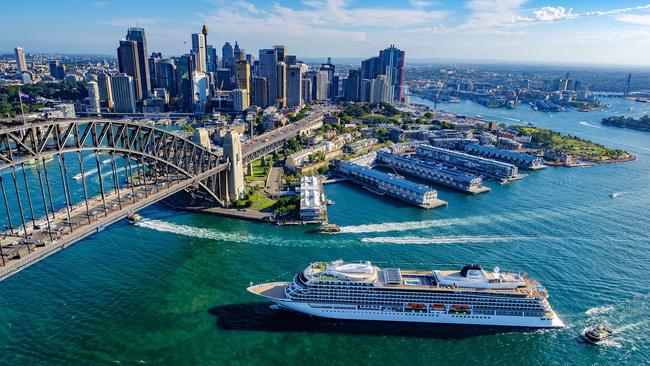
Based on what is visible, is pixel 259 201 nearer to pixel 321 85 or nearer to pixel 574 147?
pixel 574 147

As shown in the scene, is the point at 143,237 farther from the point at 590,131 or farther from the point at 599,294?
the point at 590,131

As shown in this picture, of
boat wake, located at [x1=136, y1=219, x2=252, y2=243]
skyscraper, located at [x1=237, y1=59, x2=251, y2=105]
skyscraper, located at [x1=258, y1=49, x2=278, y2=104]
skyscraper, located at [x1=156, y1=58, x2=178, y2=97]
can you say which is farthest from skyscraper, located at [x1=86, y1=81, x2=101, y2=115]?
boat wake, located at [x1=136, y1=219, x2=252, y2=243]

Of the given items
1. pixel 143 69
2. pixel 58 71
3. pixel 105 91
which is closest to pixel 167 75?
pixel 143 69

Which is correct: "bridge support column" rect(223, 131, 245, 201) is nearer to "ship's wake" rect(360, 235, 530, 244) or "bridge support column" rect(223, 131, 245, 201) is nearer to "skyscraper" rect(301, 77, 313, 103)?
"ship's wake" rect(360, 235, 530, 244)

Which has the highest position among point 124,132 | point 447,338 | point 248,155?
point 124,132

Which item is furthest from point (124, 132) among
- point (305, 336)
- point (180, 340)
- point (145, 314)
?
point (305, 336)

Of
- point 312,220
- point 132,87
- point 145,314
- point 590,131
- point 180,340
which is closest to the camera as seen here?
point 180,340

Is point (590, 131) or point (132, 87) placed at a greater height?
point (132, 87)
